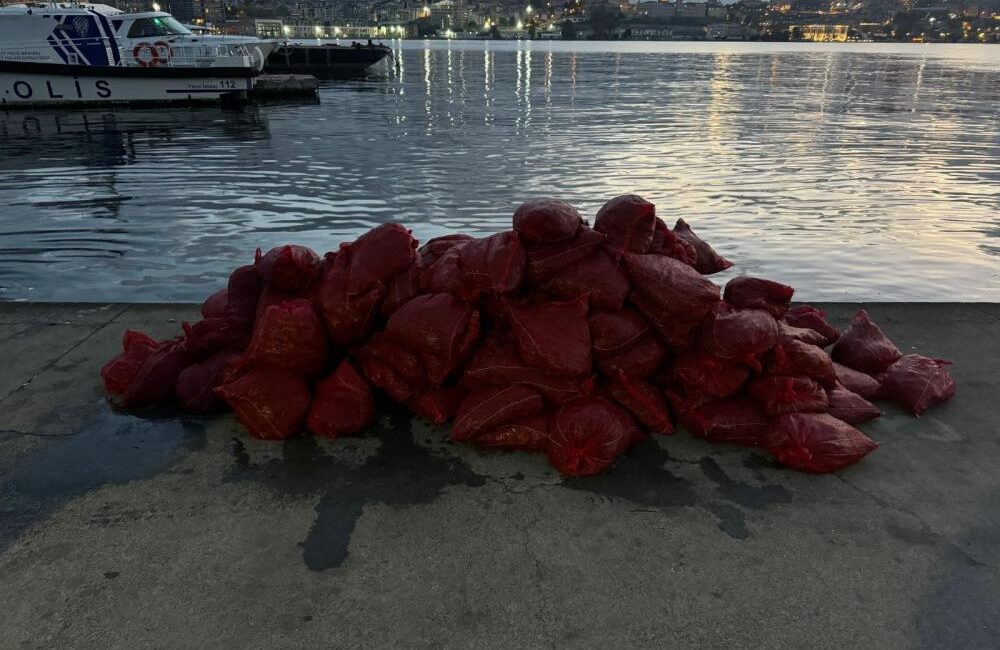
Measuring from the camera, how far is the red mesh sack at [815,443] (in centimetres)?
338

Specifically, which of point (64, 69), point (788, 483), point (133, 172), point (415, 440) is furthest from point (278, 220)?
point (64, 69)

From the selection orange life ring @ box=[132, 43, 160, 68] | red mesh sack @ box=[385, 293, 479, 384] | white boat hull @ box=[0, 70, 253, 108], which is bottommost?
red mesh sack @ box=[385, 293, 479, 384]

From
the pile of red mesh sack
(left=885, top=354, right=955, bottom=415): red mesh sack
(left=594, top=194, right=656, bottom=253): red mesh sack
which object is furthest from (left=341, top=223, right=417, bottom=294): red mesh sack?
(left=885, top=354, right=955, bottom=415): red mesh sack

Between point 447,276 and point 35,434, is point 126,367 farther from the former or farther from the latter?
point 447,276

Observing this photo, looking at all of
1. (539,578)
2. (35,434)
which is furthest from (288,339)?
(539,578)

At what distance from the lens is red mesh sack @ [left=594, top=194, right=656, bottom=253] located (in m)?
3.81

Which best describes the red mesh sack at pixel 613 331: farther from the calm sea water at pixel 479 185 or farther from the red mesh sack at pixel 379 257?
the calm sea water at pixel 479 185

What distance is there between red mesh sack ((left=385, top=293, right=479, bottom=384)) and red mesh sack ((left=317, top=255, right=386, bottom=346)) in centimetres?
21

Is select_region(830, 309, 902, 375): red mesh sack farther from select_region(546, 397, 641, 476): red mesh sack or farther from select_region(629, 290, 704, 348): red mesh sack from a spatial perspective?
select_region(546, 397, 641, 476): red mesh sack

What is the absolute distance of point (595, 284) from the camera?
3711 millimetres

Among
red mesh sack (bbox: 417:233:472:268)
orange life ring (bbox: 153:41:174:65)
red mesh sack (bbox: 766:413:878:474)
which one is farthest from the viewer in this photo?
orange life ring (bbox: 153:41:174:65)

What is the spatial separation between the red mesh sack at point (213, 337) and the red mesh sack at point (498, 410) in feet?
5.51

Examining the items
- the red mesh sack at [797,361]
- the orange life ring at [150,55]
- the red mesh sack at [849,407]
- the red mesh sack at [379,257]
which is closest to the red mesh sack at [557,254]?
the red mesh sack at [379,257]

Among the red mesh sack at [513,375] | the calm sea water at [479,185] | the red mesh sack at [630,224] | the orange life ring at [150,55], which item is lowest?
the calm sea water at [479,185]
